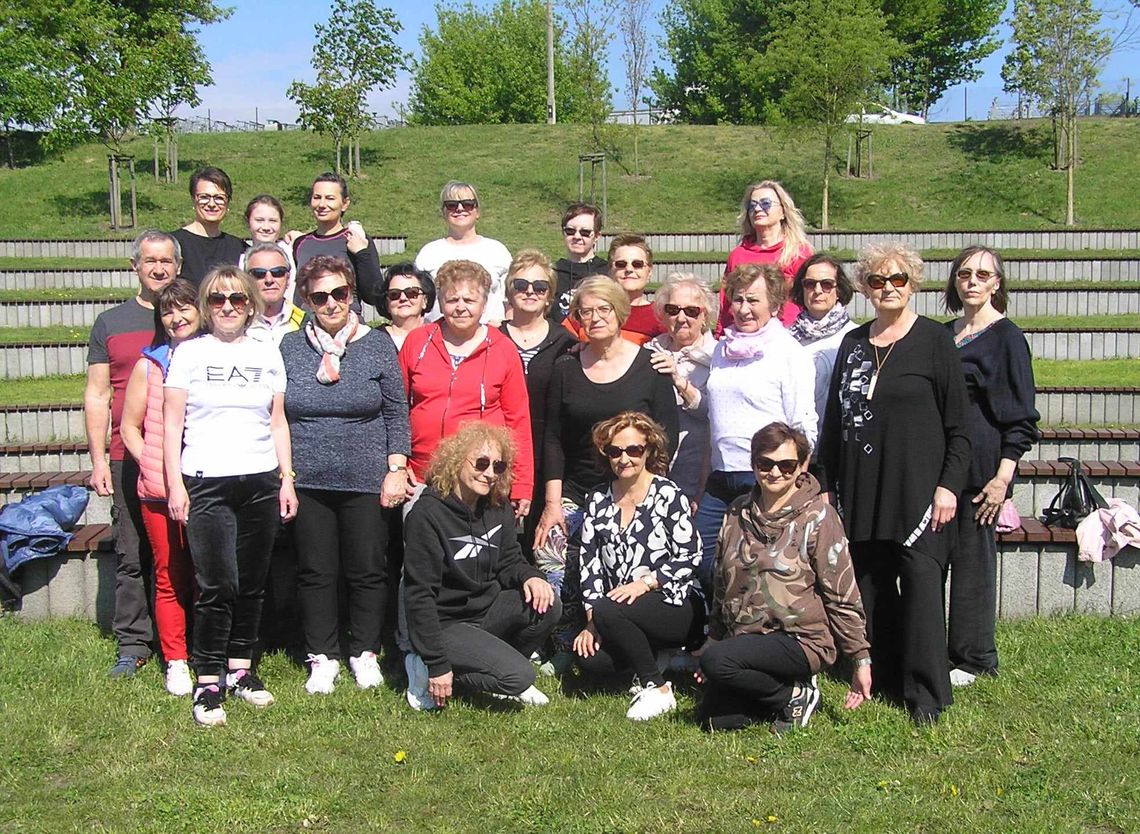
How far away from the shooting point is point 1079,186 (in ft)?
71.2

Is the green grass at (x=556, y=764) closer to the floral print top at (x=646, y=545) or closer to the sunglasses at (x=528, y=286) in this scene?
the floral print top at (x=646, y=545)

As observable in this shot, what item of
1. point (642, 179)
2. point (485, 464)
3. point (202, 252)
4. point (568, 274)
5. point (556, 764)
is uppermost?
point (642, 179)

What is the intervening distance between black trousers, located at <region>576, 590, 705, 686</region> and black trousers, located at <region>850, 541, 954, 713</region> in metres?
0.76

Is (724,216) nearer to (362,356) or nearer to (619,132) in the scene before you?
(619,132)

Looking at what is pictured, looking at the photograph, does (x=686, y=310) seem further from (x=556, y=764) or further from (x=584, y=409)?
(x=556, y=764)

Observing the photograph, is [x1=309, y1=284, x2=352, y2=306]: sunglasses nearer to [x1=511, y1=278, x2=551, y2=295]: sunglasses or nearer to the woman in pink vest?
the woman in pink vest

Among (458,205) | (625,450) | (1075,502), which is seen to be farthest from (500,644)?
(1075,502)

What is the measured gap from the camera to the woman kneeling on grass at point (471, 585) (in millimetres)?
4594

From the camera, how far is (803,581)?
173 inches

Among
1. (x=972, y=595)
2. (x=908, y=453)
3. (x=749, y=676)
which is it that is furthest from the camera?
(x=972, y=595)

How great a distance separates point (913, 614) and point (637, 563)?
1.13 metres

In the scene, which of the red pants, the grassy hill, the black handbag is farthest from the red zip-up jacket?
the grassy hill

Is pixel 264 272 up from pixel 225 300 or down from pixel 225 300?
up

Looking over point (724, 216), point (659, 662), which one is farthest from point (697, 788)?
point (724, 216)
